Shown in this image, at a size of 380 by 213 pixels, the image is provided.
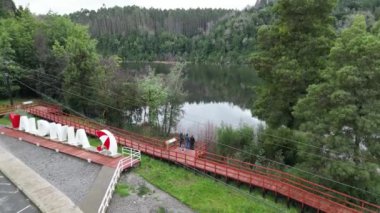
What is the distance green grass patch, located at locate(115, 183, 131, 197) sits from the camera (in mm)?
19028

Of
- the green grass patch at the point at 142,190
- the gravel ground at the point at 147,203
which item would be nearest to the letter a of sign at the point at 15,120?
the gravel ground at the point at 147,203

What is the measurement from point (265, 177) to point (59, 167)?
12.8 metres

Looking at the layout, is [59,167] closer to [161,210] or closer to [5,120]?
[161,210]

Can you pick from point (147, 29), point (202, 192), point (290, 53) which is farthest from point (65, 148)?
point (147, 29)

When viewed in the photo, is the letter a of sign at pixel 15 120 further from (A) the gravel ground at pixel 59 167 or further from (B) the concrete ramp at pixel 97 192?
(B) the concrete ramp at pixel 97 192

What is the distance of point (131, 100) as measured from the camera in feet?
112

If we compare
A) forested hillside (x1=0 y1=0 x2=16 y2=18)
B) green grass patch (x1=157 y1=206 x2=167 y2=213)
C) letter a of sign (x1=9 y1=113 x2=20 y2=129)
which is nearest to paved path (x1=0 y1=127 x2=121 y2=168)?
letter a of sign (x1=9 y1=113 x2=20 y2=129)

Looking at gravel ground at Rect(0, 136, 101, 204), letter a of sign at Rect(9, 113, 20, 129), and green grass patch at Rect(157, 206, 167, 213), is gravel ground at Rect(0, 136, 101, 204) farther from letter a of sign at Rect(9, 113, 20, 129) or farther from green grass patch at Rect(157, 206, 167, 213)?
green grass patch at Rect(157, 206, 167, 213)

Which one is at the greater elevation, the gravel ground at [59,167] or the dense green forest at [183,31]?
the dense green forest at [183,31]

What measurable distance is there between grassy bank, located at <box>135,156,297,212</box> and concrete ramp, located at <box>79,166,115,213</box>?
218 cm

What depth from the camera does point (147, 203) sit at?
1820 cm

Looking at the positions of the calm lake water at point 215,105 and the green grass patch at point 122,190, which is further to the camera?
the calm lake water at point 215,105

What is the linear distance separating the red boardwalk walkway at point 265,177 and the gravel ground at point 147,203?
4.17 meters

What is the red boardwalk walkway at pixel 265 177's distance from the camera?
17.9 metres
